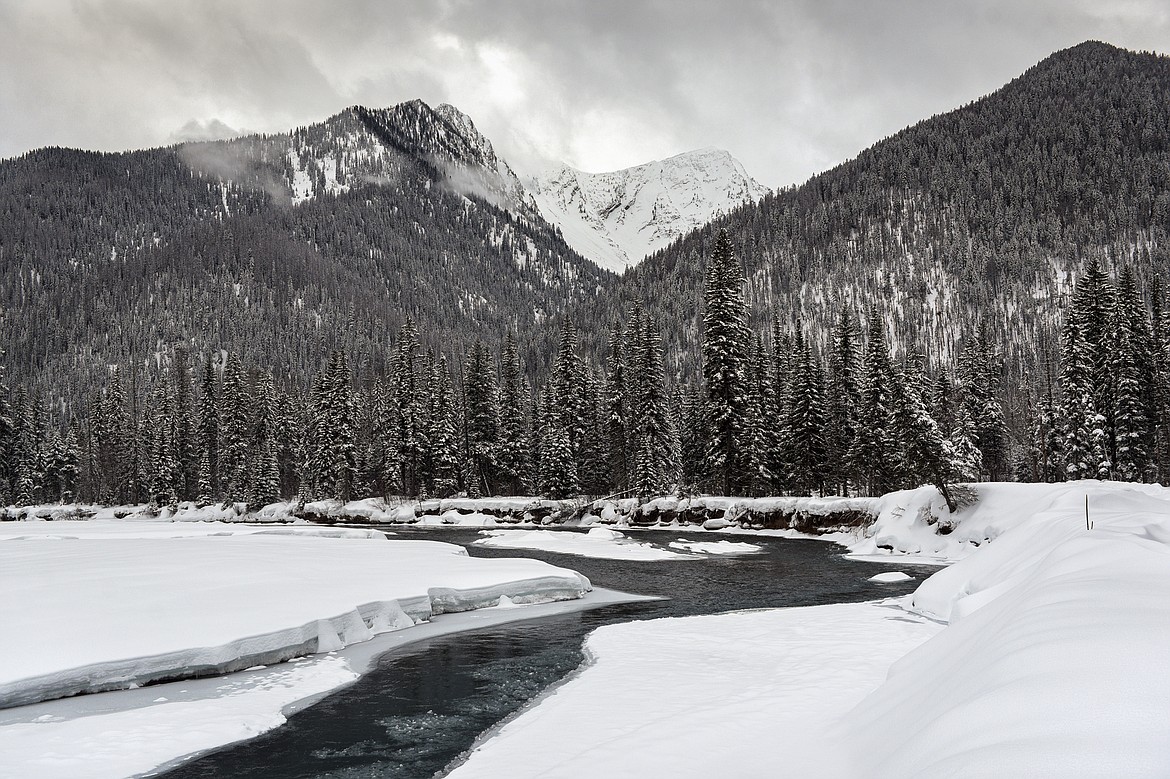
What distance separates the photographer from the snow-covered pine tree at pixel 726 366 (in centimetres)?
5044

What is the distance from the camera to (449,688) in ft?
37.6

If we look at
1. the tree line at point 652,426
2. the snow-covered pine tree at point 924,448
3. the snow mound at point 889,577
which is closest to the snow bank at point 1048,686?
the snow mound at point 889,577

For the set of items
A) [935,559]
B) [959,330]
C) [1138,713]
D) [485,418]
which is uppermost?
[959,330]

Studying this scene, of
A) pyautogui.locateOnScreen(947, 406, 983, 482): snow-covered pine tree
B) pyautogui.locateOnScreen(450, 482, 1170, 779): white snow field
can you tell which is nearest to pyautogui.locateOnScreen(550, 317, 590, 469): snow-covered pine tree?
pyautogui.locateOnScreen(947, 406, 983, 482): snow-covered pine tree

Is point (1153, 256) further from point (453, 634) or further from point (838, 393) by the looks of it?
point (453, 634)

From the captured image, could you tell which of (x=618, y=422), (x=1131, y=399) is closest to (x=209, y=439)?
(x=618, y=422)

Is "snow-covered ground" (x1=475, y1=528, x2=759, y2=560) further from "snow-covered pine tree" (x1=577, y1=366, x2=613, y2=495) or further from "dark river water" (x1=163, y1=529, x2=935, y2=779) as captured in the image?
"snow-covered pine tree" (x1=577, y1=366, x2=613, y2=495)

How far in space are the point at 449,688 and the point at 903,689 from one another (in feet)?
24.3

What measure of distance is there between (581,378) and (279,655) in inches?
2121

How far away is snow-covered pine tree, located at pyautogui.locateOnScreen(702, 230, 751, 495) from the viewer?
165ft

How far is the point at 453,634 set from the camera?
15.6 metres

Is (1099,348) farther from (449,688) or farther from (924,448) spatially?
(449,688)

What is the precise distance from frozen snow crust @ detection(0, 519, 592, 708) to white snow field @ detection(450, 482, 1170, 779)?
4834mm

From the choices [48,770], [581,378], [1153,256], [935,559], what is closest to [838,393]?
[581,378]
